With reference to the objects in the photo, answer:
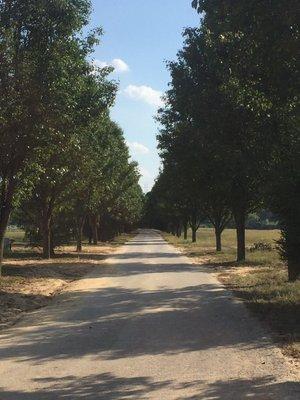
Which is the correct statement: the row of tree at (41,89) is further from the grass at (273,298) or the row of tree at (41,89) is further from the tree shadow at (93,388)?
the tree shadow at (93,388)

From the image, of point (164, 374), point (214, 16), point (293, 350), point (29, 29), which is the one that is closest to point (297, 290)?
point (293, 350)

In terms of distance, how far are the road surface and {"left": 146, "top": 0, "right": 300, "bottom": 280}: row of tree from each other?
3.53 m

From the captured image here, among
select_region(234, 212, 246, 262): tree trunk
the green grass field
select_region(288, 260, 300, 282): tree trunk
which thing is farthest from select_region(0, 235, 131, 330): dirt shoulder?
select_region(234, 212, 246, 262): tree trunk

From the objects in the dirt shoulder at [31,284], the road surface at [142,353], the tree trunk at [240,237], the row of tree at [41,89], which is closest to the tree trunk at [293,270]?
the road surface at [142,353]

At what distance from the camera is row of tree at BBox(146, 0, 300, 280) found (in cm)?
1017

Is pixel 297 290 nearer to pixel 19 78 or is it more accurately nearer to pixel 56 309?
pixel 56 309

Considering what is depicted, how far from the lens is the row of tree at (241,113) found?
33.4 ft

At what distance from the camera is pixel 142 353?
320 inches

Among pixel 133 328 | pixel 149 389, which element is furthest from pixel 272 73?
pixel 149 389

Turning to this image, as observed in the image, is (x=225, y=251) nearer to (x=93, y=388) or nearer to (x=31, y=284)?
(x=31, y=284)

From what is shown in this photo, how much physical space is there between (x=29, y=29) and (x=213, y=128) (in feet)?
33.3

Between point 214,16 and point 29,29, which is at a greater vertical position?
point 29,29

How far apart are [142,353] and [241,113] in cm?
1589

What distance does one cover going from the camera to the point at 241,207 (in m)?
28.9
